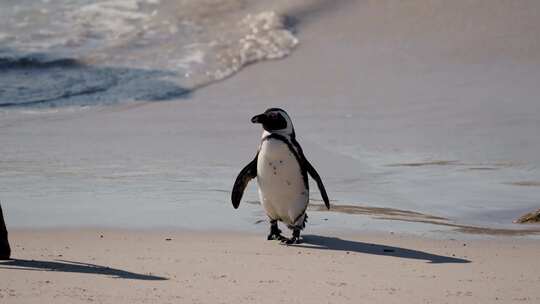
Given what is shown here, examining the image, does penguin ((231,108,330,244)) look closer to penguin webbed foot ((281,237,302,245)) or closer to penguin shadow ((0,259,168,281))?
penguin webbed foot ((281,237,302,245))

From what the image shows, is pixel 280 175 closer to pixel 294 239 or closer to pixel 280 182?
pixel 280 182

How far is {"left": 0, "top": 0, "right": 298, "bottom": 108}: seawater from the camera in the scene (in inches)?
523

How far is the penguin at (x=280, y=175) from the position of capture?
6410 millimetres

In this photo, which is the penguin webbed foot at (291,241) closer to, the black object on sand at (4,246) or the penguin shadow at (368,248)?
the penguin shadow at (368,248)

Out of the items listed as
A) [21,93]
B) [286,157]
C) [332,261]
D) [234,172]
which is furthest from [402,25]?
[332,261]

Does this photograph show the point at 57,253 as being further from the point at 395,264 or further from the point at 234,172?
the point at 234,172

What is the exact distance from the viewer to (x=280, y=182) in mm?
6504

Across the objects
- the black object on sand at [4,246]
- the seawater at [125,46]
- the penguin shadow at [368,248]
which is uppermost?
the seawater at [125,46]

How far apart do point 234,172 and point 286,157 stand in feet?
5.78

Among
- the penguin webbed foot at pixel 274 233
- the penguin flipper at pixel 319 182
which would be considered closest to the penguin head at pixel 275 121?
the penguin flipper at pixel 319 182

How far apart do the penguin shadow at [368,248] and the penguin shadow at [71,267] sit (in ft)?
4.24

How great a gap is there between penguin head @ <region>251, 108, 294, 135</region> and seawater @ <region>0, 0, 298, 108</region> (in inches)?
236

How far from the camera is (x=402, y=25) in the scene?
1528cm

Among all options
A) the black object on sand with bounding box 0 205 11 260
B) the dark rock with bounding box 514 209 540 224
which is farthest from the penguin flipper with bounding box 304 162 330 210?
the black object on sand with bounding box 0 205 11 260
